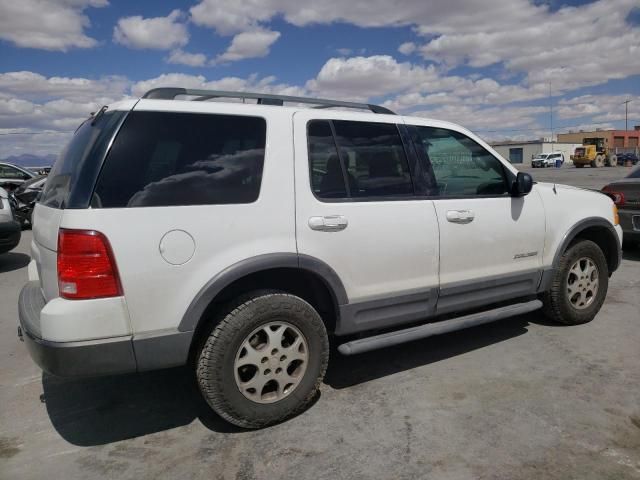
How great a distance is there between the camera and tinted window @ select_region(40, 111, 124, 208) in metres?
2.62

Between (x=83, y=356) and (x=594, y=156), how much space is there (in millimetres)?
52954

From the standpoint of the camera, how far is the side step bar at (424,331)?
3.29 meters

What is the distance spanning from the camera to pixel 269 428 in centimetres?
305

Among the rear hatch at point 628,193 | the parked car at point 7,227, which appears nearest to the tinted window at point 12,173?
the parked car at point 7,227

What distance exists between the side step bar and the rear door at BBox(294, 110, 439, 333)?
91mm

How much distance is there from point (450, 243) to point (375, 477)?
5.57ft

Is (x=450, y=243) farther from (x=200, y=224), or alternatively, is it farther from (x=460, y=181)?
(x=200, y=224)

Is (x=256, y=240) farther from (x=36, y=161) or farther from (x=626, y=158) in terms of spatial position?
(x=36, y=161)

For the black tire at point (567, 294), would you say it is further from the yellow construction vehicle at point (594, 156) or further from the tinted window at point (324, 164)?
the yellow construction vehicle at point (594, 156)

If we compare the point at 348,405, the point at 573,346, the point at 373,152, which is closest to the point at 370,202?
the point at 373,152

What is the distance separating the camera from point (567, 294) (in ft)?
14.9

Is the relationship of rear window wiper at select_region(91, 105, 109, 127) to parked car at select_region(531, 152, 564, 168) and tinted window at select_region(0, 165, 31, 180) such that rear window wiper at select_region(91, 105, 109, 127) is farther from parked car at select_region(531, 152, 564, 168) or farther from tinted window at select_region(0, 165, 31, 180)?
parked car at select_region(531, 152, 564, 168)

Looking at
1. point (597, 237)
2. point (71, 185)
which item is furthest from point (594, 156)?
point (71, 185)

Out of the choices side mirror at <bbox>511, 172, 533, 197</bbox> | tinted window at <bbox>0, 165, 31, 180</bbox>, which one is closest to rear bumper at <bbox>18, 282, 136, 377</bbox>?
side mirror at <bbox>511, 172, 533, 197</bbox>
